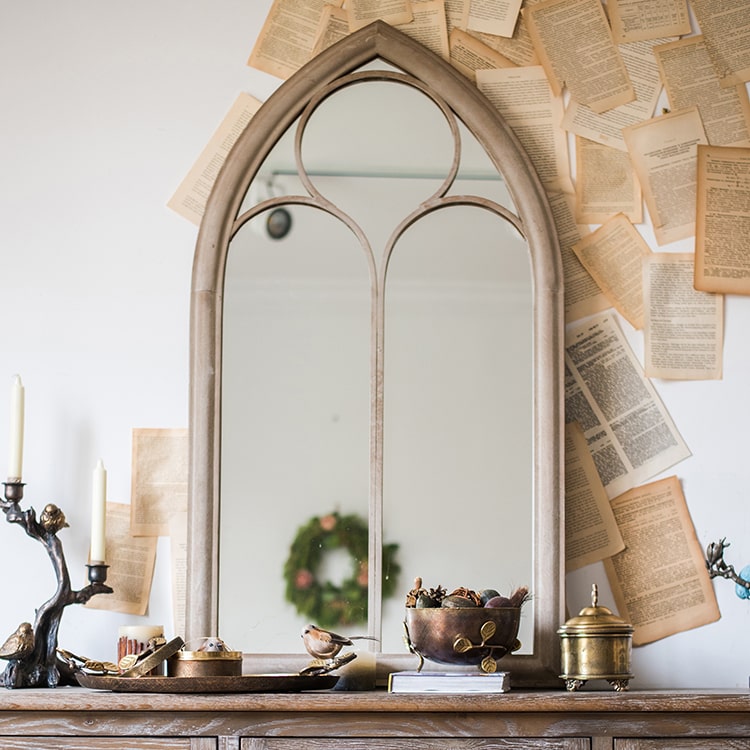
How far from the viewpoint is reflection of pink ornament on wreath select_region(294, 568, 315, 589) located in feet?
6.96

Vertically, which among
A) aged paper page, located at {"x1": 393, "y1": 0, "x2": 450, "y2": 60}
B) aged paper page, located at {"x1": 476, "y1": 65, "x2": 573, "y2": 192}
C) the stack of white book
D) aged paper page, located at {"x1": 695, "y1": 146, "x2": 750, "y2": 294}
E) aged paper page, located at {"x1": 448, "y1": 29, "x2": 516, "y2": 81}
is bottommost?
the stack of white book

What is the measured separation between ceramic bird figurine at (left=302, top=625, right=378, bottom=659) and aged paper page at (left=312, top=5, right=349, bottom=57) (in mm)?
1154

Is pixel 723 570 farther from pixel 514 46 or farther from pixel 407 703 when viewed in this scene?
pixel 514 46

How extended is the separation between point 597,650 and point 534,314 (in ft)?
2.09

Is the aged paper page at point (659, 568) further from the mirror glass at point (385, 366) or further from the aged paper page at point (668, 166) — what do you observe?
the aged paper page at point (668, 166)

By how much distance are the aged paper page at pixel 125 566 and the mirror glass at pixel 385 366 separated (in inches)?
6.8

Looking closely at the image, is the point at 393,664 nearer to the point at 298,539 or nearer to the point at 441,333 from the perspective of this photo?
the point at 298,539

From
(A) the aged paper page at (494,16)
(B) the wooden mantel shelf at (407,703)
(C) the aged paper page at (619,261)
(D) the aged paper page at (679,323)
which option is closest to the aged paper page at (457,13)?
(A) the aged paper page at (494,16)

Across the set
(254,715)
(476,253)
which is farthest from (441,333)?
(254,715)

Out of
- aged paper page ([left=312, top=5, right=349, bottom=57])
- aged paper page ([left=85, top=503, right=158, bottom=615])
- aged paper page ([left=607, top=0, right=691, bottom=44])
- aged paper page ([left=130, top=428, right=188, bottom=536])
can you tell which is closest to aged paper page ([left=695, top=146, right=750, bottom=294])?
aged paper page ([left=607, top=0, right=691, bottom=44])

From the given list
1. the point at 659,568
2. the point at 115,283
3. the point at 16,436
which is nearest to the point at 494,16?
the point at 115,283

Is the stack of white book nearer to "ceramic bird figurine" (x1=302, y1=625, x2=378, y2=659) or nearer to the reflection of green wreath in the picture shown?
"ceramic bird figurine" (x1=302, y1=625, x2=378, y2=659)

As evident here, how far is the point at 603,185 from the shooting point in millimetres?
2275

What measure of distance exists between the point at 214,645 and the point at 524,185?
1031mm
